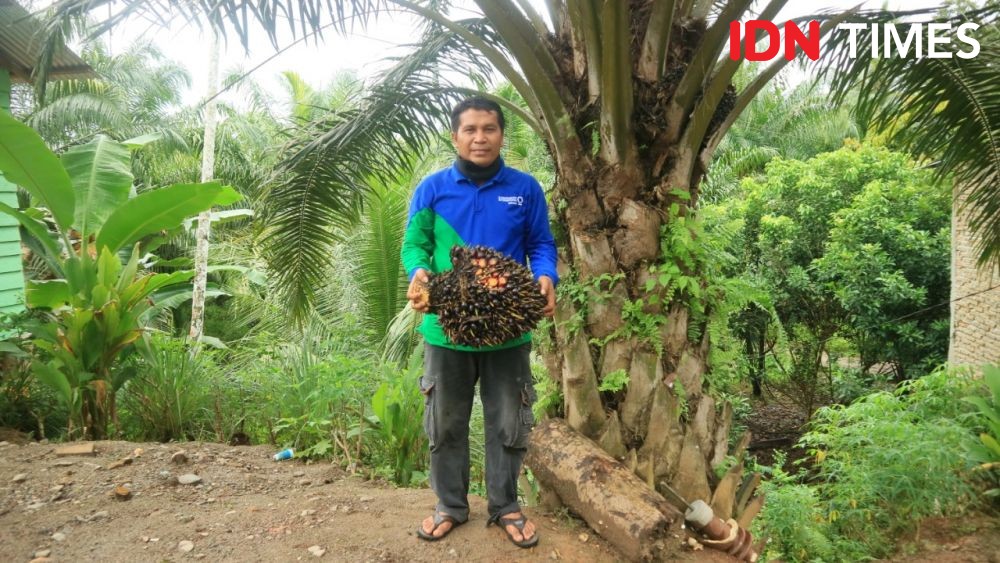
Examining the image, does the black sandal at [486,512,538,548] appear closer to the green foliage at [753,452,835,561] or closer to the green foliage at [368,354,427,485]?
the green foliage at [368,354,427,485]

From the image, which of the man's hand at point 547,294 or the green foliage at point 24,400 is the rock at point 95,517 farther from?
the man's hand at point 547,294

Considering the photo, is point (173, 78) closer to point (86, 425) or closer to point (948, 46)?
point (86, 425)

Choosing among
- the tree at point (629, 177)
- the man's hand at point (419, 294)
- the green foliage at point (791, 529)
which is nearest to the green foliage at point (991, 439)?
the green foliage at point (791, 529)

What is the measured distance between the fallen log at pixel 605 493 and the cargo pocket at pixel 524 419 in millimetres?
485

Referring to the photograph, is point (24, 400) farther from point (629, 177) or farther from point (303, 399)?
point (629, 177)

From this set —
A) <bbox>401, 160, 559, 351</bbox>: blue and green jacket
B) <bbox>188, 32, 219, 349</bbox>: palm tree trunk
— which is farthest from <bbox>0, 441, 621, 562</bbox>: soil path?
<bbox>188, 32, 219, 349</bbox>: palm tree trunk

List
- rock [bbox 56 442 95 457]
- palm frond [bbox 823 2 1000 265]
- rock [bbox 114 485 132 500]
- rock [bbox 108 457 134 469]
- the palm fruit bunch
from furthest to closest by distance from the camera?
rock [bbox 56 442 95 457] → rock [bbox 108 457 134 469] → palm frond [bbox 823 2 1000 265] → rock [bbox 114 485 132 500] → the palm fruit bunch

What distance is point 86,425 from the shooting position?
4.91 meters

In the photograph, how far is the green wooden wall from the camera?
6688 millimetres

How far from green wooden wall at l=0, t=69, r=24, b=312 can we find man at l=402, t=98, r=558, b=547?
5861 millimetres

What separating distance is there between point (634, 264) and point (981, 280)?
626cm

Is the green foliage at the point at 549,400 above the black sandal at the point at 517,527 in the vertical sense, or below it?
above

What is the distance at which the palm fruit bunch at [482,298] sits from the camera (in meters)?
2.48

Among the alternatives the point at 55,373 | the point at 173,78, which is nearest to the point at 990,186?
the point at 55,373
